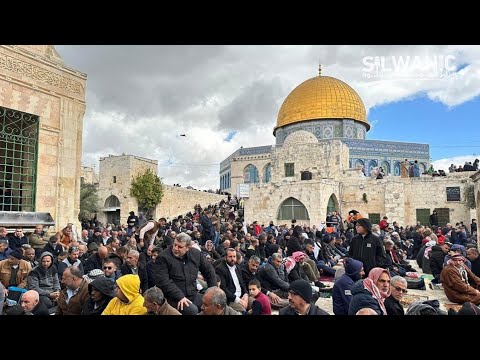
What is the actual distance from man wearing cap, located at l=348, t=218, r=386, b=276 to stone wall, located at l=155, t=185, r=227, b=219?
866 inches

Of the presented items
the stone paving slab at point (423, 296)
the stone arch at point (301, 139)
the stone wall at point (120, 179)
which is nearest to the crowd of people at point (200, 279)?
the stone paving slab at point (423, 296)

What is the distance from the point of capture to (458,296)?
15.9 feet

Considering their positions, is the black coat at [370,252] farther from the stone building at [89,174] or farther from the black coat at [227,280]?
the stone building at [89,174]

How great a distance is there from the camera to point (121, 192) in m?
24.9

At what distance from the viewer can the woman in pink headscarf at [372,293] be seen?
2873 mm

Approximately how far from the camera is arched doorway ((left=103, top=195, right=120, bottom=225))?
25.0 metres

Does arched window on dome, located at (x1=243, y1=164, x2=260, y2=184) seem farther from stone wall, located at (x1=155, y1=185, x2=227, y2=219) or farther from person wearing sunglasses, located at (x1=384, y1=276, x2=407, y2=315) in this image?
person wearing sunglasses, located at (x1=384, y1=276, x2=407, y2=315)

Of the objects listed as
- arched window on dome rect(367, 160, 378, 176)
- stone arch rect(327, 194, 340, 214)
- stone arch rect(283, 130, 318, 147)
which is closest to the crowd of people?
stone arch rect(327, 194, 340, 214)

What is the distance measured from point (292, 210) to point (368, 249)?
14041 mm

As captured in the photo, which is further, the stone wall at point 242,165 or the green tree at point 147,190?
the stone wall at point 242,165

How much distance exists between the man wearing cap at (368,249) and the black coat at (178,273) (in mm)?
2129
